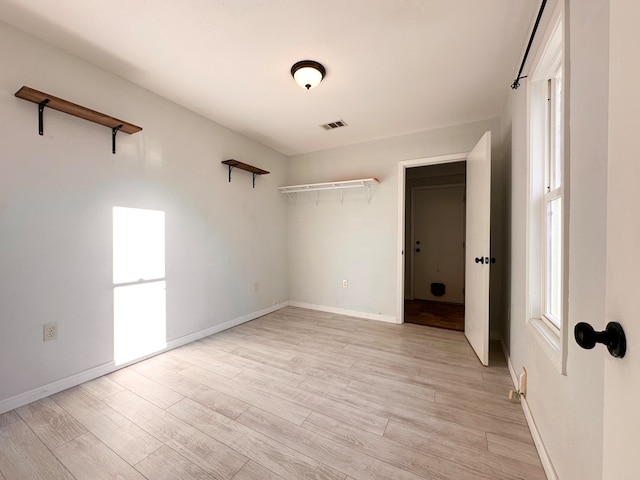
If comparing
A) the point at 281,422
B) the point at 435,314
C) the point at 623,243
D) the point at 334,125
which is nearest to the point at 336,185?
the point at 334,125

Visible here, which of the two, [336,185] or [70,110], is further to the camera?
[336,185]

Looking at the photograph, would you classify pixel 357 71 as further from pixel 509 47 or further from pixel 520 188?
pixel 520 188

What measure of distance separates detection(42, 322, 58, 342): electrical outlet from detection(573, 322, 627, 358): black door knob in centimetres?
287

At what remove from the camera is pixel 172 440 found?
1471 millimetres

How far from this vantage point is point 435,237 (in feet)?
16.0

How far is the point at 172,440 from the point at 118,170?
2.12 metres

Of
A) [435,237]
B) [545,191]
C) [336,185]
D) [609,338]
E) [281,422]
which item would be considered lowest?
[281,422]

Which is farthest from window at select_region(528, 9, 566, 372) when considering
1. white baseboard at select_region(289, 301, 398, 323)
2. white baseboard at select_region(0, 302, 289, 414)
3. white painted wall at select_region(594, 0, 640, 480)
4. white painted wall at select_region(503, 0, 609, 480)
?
white baseboard at select_region(0, 302, 289, 414)

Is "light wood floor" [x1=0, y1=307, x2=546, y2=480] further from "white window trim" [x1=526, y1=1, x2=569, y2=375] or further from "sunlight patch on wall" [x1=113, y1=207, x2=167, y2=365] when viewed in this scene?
"white window trim" [x1=526, y1=1, x2=569, y2=375]

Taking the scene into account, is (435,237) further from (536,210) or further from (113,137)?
(113,137)

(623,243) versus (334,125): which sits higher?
(334,125)

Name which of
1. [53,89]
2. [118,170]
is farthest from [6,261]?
[53,89]

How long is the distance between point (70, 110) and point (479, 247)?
3.55m

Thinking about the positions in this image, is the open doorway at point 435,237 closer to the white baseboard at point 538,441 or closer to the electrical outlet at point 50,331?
the white baseboard at point 538,441
